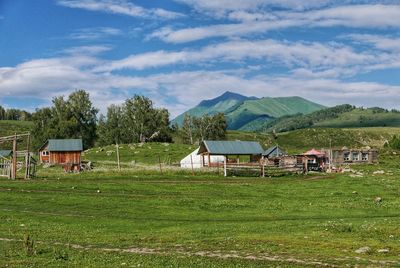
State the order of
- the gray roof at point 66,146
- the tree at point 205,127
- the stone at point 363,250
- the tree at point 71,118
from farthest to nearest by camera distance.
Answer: the tree at point 205,127
the tree at point 71,118
the gray roof at point 66,146
the stone at point 363,250

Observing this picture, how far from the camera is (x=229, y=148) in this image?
10250cm

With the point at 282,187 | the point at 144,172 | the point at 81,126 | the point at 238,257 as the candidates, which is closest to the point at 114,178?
the point at 144,172

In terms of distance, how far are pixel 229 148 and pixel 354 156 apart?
173 feet

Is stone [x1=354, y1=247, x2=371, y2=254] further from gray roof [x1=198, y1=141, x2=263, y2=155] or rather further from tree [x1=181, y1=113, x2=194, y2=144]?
tree [x1=181, y1=113, x2=194, y2=144]

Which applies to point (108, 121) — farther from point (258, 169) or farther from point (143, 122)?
point (258, 169)

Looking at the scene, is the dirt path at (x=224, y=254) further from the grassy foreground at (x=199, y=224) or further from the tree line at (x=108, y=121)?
the tree line at (x=108, y=121)

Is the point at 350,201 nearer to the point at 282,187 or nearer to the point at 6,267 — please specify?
the point at 282,187

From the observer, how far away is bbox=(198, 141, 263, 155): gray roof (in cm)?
10075

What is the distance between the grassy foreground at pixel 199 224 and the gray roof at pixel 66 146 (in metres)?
55.9

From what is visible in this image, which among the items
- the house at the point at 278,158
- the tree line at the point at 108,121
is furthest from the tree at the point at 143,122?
the house at the point at 278,158

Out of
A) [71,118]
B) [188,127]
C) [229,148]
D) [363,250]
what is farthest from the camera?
[188,127]

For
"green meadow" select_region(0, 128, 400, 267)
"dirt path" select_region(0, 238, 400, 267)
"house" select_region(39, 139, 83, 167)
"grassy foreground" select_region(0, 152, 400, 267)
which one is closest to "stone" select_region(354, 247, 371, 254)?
"green meadow" select_region(0, 128, 400, 267)

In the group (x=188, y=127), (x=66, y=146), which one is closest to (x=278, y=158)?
(x=66, y=146)

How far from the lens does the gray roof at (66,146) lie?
112 meters
